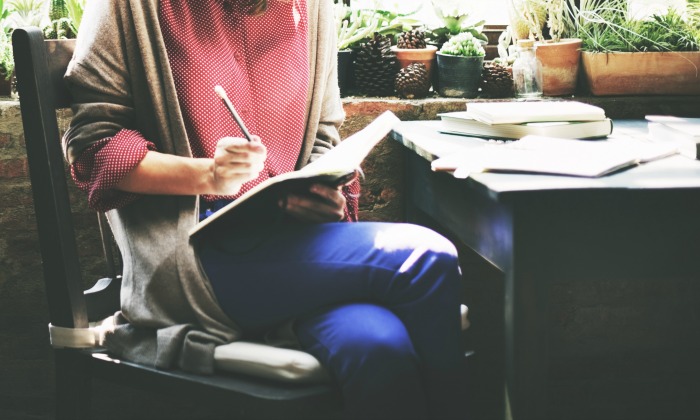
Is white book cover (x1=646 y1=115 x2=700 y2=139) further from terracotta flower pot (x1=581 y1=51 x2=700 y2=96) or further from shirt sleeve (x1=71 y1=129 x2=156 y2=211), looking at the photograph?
shirt sleeve (x1=71 y1=129 x2=156 y2=211)

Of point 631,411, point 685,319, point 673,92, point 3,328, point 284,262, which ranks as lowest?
point 631,411

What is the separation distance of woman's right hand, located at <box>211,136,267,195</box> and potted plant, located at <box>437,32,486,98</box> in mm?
976

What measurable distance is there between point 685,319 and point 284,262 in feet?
4.77

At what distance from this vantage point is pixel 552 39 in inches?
86.2

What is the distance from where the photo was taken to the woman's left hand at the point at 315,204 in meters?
1.37

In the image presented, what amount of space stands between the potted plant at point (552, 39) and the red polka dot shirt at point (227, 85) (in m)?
0.75

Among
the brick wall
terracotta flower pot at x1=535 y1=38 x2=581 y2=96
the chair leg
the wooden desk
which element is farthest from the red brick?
terracotta flower pot at x1=535 y1=38 x2=581 y2=96

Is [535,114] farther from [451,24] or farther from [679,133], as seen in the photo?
[451,24]

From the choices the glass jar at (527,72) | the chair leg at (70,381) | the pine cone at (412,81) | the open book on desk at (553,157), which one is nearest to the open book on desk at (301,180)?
the open book on desk at (553,157)

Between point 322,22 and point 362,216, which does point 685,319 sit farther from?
point 322,22

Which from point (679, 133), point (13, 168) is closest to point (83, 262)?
point (13, 168)

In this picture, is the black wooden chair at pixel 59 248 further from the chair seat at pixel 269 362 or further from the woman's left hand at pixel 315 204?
the woman's left hand at pixel 315 204

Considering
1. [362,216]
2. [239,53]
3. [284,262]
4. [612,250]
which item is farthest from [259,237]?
[362,216]

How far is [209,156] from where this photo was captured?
4.92 feet
